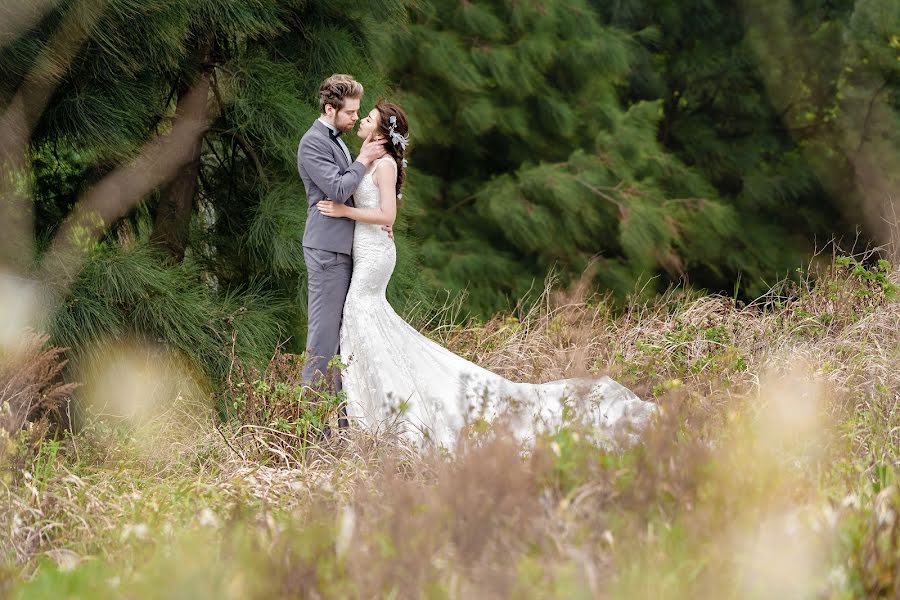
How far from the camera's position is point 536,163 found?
9828 mm

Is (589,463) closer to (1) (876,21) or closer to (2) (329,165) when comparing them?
(2) (329,165)

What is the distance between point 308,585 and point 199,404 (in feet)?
8.25

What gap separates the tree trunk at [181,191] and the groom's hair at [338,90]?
1290 mm

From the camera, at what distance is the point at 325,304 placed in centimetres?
393

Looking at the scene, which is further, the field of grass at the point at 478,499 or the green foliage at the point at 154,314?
the green foliage at the point at 154,314

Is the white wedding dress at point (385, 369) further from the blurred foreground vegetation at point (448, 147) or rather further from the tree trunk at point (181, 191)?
the tree trunk at point (181, 191)

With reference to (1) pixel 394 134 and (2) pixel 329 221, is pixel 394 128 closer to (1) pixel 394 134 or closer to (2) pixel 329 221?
(1) pixel 394 134

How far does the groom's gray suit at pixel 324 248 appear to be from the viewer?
3.80 m

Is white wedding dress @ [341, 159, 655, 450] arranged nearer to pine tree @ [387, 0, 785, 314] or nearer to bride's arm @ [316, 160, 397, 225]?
bride's arm @ [316, 160, 397, 225]

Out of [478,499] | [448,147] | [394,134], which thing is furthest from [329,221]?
[448,147]

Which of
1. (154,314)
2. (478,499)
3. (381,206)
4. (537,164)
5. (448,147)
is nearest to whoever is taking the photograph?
(478,499)

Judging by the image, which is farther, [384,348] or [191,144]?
[191,144]

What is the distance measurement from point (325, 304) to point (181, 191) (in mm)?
1441

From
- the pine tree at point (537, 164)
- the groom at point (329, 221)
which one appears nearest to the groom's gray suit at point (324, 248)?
the groom at point (329, 221)
